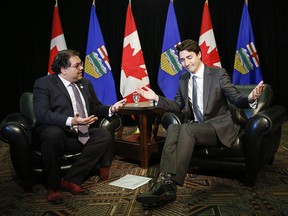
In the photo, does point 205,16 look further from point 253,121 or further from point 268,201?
point 268,201

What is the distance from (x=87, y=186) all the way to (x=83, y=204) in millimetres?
400

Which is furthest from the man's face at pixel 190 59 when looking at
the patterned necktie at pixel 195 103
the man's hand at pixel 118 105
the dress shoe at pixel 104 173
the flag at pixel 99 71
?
the flag at pixel 99 71

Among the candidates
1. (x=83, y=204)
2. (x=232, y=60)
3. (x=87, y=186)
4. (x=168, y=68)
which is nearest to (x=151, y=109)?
(x=87, y=186)

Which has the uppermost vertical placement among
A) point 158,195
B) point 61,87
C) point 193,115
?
point 61,87

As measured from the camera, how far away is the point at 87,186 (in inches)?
102

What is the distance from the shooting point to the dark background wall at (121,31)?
5.32 metres

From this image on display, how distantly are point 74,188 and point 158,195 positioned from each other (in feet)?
2.51

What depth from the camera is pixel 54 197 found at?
7.39ft

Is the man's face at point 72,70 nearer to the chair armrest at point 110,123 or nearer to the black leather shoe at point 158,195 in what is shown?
the chair armrest at point 110,123

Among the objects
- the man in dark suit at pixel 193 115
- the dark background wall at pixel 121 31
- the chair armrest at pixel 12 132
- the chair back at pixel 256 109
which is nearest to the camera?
the man in dark suit at pixel 193 115

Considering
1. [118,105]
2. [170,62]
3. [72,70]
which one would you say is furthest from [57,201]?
[170,62]

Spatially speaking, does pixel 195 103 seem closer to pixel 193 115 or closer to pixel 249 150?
pixel 193 115

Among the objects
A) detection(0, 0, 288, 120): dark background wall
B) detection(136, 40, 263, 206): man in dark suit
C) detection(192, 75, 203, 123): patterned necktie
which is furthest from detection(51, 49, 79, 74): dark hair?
detection(0, 0, 288, 120): dark background wall

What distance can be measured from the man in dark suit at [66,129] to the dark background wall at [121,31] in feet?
9.73
